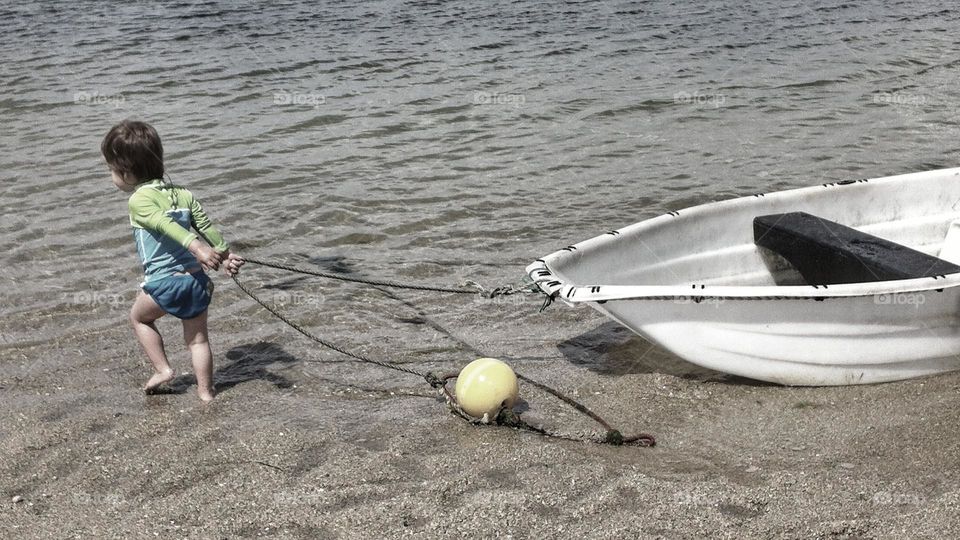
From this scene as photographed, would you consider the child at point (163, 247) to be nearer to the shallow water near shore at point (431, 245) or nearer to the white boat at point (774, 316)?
the shallow water near shore at point (431, 245)

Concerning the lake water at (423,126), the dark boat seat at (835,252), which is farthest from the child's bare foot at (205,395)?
the dark boat seat at (835,252)

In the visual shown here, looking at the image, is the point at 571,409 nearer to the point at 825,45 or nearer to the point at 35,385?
the point at 35,385

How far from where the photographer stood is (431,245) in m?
8.04

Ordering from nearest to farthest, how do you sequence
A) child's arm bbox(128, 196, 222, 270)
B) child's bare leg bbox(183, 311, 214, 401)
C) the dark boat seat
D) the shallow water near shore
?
1. the shallow water near shore
2. child's arm bbox(128, 196, 222, 270)
3. child's bare leg bbox(183, 311, 214, 401)
4. the dark boat seat

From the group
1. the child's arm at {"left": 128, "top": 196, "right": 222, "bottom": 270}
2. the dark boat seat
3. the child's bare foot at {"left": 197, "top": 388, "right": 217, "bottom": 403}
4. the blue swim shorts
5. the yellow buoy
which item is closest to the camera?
the child's arm at {"left": 128, "top": 196, "right": 222, "bottom": 270}

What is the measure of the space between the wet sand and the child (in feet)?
1.08

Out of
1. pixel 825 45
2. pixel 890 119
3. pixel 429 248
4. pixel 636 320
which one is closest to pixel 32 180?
pixel 429 248

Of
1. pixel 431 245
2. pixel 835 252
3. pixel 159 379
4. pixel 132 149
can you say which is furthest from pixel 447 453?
pixel 431 245

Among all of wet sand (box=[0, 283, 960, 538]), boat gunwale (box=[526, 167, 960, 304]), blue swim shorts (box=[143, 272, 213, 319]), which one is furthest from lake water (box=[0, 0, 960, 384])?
boat gunwale (box=[526, 167, 960, 304])

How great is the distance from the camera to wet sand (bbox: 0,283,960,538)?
394 cm

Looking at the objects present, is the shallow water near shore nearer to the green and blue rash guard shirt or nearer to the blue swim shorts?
the blue swim shorts

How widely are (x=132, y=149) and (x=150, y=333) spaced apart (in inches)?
41.9

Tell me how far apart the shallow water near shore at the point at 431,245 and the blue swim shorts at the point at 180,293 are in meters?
0.57

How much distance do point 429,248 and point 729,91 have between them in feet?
22.1
